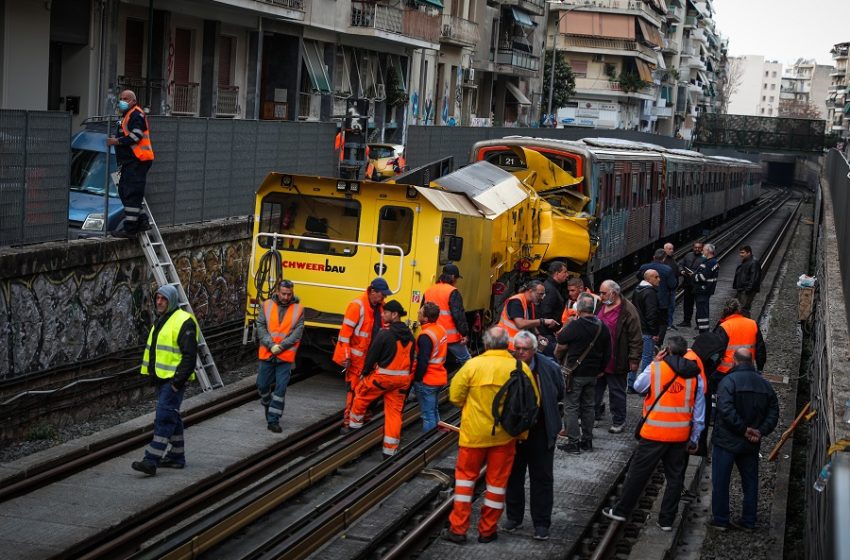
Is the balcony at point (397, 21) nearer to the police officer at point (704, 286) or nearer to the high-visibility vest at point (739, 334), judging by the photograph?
the police officer at point (704, 286)

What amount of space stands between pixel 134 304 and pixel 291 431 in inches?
145

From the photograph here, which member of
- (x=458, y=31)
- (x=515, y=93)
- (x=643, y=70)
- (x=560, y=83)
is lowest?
(x=515, y=93)

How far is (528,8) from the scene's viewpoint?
6519 centimetres

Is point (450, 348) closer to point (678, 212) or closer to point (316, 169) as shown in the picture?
point (316, 169)

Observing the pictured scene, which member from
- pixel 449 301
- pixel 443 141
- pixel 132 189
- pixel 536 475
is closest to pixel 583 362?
pixel 449 301

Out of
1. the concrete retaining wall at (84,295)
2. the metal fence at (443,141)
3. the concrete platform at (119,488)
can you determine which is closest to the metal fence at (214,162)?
the concrete retaining wall at (84,295)

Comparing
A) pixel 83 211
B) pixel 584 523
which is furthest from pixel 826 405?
pixel 83 211

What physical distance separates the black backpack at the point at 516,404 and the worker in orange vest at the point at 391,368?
268cm

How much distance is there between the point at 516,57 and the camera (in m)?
61.9

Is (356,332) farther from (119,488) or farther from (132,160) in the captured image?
(132,160)

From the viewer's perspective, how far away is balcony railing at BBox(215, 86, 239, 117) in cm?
3234

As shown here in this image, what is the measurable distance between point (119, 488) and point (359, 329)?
328cm

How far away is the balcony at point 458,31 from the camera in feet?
167

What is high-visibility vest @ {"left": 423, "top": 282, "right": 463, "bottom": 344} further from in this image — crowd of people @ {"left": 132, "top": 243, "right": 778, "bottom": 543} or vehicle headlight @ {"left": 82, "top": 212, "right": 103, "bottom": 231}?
vehicle headlight @ {"left": 82, "top": 212, "right": 103, "bottom": 231}
